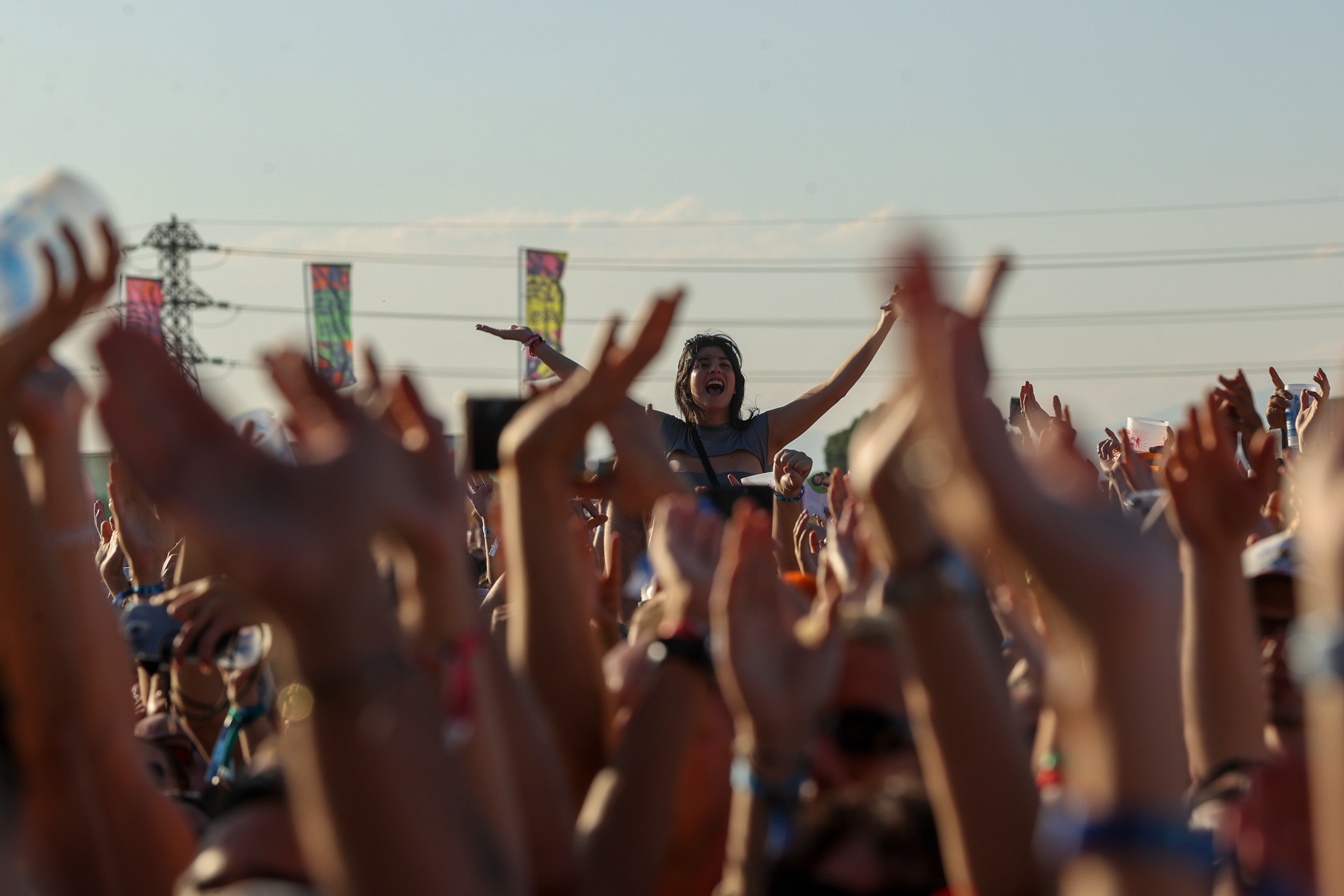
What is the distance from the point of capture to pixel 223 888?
192cm

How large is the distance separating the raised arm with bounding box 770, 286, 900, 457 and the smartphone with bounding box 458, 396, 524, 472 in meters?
4.16

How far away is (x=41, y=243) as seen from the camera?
232 cm

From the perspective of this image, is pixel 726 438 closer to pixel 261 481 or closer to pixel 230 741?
pixel 230 741

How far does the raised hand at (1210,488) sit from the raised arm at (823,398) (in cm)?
420

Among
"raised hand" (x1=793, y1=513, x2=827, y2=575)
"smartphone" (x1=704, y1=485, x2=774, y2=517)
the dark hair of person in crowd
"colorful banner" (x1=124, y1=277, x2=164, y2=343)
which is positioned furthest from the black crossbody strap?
"colorful banner" (x1=124, y1=277, x2=164, y2=343)

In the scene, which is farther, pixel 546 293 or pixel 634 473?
pixel 546 293

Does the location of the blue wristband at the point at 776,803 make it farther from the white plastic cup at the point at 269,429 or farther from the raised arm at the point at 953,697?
the white plastic cup at the point at 269,429

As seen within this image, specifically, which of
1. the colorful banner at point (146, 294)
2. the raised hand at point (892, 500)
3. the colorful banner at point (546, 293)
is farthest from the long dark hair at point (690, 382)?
the colorful banner at point (146, 294)

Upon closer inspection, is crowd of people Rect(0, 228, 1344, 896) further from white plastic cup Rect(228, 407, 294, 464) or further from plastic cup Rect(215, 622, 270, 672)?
white plastic cup Rect(228, 407, 294, 464)

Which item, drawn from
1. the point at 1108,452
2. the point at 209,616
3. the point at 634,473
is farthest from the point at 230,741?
the point at 1108,452

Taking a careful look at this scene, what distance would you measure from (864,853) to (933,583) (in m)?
0.52

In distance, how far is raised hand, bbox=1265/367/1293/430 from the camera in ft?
21.6

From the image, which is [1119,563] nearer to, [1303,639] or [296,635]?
[1303,639]

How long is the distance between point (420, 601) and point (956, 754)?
2.63 ft
